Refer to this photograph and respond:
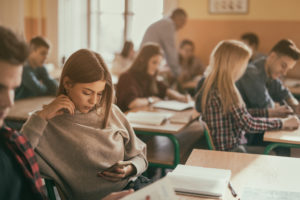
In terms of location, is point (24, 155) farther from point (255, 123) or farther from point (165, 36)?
point (165, 36)

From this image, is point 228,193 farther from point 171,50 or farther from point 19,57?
point 171,50

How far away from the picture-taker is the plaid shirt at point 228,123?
274cm

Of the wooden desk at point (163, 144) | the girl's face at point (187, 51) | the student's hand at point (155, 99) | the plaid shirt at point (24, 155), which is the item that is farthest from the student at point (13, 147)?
the girl's face at point (187, 51)

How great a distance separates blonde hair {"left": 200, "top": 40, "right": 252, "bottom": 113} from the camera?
2.72 m

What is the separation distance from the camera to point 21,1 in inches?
257

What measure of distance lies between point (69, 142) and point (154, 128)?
3.56 ft

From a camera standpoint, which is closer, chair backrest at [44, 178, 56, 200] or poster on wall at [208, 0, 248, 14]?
chair backrest at [44, 178, 56, 200]

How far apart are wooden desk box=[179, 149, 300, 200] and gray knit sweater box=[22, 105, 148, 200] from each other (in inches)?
13.1

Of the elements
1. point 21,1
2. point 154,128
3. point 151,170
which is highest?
point 21,1

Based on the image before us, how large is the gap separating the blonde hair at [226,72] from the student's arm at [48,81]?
205cm

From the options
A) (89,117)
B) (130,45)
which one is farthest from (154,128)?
(130,45)

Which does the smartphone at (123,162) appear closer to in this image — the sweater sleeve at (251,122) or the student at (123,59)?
the sweater sleeve at (251,122)

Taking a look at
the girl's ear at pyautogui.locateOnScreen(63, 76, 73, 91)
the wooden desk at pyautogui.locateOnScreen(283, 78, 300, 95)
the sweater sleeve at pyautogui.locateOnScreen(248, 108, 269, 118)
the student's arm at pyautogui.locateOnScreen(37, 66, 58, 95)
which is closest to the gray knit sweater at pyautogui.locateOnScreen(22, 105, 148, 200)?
the girl's ear at pyautogui.locateOnScreen(63, 76, 73, 91)

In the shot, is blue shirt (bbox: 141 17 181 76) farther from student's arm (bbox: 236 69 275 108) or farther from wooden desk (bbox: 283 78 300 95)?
student's arm (bbox: 236 69 275 108)
